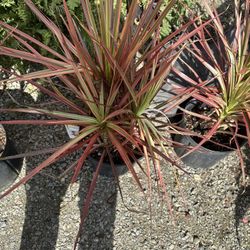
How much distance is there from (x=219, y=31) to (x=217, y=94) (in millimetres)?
279

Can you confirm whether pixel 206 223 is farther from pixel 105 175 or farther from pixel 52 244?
pixel 52 244

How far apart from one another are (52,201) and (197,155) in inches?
31.4

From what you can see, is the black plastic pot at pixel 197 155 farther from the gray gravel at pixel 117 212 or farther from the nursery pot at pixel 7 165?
the nursery pot at pixel 7 165

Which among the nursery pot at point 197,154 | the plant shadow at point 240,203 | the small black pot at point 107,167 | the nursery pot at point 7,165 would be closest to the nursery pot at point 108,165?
the small black pot at point 107,167

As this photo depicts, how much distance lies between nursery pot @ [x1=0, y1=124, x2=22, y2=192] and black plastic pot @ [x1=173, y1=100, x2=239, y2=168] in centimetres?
86

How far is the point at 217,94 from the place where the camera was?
1.68m

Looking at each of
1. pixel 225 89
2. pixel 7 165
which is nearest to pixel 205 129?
pixel 225 89

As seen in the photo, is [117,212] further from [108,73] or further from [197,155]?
[108,73]

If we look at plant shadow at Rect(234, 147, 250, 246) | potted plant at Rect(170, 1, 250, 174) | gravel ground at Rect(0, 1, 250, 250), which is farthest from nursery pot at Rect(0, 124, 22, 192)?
plant shadow at Rect(234, 147, 250, 246)

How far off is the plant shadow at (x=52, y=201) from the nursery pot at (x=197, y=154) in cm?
43

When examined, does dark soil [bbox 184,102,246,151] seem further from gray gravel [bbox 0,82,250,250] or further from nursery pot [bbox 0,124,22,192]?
nursery pot [bbox 0,124,22,192]

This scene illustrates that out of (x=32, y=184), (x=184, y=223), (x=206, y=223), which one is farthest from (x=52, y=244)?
(x=206, y=223)

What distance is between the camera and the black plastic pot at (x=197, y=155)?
1.83 m

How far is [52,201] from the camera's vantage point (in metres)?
1.95
